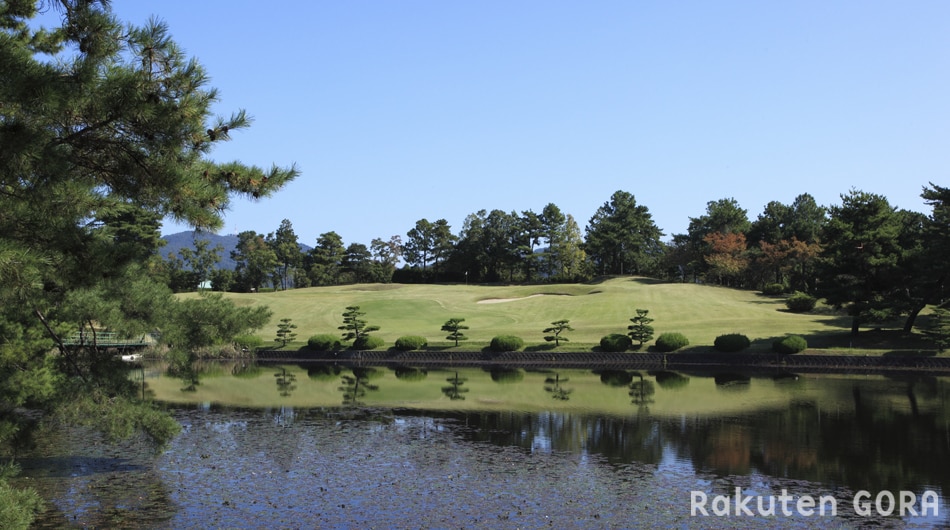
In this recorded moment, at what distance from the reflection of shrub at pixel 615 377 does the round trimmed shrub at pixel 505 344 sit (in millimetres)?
6661

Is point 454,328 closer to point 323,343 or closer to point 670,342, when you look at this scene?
point 323,343

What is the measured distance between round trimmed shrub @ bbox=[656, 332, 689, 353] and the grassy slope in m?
1.66

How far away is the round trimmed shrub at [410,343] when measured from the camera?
1923 inches

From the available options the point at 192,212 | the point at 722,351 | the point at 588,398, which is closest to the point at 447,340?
the point at 722,351

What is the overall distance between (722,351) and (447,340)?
1802 cm

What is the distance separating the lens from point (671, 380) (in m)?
37.4

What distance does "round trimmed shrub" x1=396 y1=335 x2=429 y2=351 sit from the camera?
160ft

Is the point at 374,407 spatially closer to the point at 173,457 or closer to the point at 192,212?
the point at 173,457

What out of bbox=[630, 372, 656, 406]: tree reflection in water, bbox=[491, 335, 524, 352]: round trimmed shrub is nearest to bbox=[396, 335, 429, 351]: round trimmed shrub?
bbox=[491, 335, 524, 352]: round trimmed shrub

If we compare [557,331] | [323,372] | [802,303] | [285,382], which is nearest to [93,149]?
Answer: [285,382]

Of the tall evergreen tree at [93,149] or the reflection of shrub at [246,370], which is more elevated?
the tall evergreen tree at [93,149]

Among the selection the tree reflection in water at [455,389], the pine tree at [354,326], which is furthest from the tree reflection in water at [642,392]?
the pine tree at [354,326]

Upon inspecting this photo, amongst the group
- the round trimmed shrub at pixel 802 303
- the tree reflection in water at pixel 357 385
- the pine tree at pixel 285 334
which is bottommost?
the tree reflection in water at pixel 357 385

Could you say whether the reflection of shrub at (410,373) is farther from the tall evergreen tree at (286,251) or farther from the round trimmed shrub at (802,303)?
the tall evergreen tree at (286,251)
